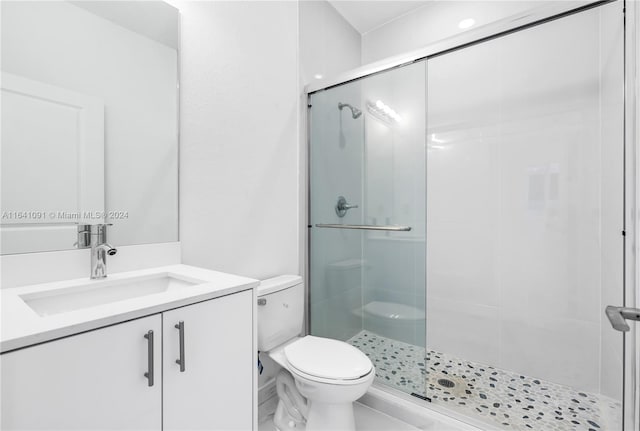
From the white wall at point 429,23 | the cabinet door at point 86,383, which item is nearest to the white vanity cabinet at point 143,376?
the cabinet door at point 86,383

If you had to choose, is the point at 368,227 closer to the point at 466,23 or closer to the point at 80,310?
the point at 80,310

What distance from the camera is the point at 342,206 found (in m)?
1.94

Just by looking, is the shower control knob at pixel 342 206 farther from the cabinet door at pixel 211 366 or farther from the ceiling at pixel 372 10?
the ceiling at pixel 372 10

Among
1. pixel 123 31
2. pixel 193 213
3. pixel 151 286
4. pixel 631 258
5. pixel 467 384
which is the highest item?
pixel 123 31

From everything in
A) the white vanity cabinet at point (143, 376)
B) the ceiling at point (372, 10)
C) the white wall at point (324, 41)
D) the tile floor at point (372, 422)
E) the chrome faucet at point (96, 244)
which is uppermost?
the ceiling at point (372, 10)

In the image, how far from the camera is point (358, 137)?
1.88m

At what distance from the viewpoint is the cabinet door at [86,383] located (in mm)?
590

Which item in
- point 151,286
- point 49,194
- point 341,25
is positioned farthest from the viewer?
point 341,25

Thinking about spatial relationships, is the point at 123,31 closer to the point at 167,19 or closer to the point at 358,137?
the point at 167,19

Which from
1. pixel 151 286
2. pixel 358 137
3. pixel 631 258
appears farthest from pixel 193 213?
pixel 631 258

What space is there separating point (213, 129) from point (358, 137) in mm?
833

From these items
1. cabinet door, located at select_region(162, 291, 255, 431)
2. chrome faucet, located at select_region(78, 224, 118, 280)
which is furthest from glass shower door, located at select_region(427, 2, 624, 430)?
chrome faucet, located at select_region(78, 224, 118, 280)

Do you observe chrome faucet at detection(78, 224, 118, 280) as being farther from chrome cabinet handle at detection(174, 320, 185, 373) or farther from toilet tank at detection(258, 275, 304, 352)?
toilet tank at detection(258, 275, 304, 352)

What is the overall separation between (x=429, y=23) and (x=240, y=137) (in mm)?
1628
